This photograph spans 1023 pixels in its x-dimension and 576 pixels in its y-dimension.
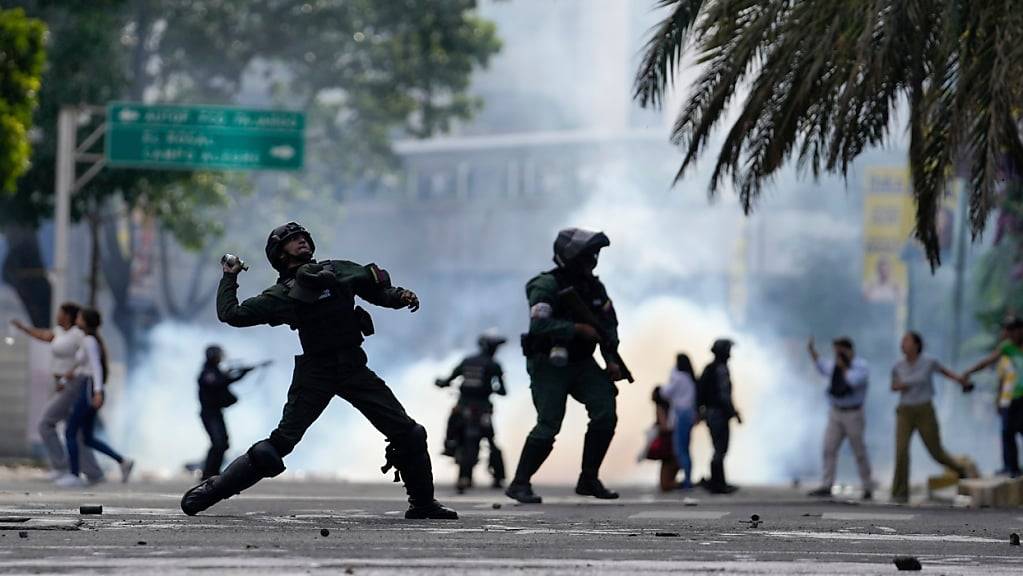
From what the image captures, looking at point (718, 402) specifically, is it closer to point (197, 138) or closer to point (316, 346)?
point (316, 346)

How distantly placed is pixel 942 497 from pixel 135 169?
17.9 metres

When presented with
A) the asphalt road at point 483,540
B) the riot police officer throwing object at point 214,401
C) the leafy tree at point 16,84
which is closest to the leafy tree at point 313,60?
the leafy tree at point 16,84

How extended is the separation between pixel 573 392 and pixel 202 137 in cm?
2084

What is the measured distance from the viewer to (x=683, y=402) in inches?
922

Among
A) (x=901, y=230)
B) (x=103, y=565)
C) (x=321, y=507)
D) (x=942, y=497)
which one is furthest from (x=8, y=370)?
(x=901, y=230)

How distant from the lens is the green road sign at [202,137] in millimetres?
34500

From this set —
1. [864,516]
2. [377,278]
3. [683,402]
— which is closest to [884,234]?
[683,402]

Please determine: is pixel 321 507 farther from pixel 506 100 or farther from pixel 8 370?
pixel 506 100

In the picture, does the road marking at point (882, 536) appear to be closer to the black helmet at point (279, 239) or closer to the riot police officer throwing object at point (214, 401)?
the black helmet at point (279, 239)

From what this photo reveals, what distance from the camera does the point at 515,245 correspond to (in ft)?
316

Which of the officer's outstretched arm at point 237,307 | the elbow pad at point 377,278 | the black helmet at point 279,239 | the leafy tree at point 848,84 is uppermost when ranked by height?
the leafy tree at point 848,84

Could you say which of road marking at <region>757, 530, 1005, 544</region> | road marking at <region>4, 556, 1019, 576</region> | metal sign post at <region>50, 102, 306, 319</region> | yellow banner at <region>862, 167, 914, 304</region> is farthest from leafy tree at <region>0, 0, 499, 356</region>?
road marking at <region>4, 556, 1019, 576</region>

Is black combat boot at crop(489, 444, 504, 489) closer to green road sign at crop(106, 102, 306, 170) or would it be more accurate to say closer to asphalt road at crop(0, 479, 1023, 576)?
asphalt road at crop(0, 479, 1023, 576)

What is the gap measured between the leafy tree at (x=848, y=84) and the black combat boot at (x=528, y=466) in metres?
3.54
